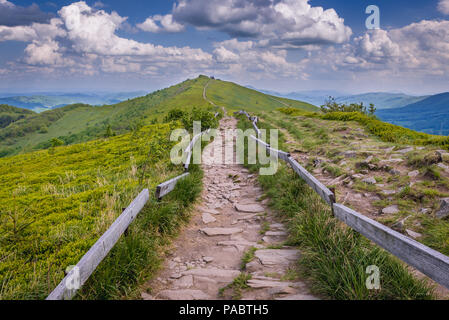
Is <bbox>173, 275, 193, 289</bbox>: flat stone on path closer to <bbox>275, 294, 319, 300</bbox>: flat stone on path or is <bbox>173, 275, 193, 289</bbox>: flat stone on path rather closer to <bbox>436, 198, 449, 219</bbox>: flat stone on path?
<bbox>275, 294, 319, 300</bbox>: flat stone on path

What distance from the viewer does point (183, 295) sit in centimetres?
353

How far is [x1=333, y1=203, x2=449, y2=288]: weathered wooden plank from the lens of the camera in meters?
2.34

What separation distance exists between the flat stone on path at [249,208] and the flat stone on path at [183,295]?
3232 millimetres

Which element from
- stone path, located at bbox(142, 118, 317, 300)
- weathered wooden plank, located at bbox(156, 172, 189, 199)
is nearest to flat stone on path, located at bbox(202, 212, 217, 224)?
stone path, located at bbox(142, 118, 317, 300)

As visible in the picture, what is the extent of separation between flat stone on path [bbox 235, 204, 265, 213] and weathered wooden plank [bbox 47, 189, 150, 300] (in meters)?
3.04

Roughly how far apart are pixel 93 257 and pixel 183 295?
1.30 m

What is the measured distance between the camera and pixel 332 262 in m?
3.35

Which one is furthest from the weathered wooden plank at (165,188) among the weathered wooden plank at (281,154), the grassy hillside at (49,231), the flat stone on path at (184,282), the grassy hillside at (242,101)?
the grassy hillside at (242,101)

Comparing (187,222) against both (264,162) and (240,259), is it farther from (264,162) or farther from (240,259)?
(264,162)

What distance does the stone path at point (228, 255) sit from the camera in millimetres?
3516

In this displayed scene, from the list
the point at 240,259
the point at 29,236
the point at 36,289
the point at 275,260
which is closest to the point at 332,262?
the point at 275,260
